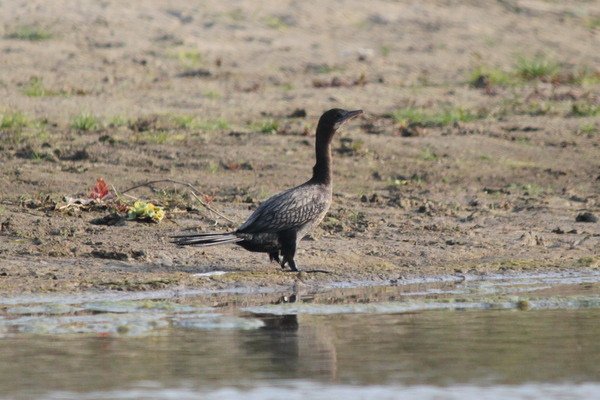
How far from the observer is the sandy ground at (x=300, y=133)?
10828 millimetres

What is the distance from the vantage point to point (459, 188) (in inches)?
525

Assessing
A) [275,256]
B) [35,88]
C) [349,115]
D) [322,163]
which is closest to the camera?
[275,256]

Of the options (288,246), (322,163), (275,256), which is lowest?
(275,256)

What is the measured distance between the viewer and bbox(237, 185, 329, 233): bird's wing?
10141 millimetres

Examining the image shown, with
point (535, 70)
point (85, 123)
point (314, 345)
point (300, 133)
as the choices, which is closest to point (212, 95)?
point (300, 133)

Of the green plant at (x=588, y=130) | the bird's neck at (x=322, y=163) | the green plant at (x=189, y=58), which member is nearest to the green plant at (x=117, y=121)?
the green plant at (x=189, y=58)

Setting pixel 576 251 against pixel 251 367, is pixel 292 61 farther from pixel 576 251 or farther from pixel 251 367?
pixel 251 367

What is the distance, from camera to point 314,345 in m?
8.08

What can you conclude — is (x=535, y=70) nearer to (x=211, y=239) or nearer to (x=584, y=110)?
(x=584, y=110)

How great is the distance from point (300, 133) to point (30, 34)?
166 inches

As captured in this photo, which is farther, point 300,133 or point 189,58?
point 189,58

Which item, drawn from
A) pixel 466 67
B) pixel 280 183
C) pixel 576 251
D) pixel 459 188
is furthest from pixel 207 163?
pixel 466 67

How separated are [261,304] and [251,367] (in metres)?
1.90

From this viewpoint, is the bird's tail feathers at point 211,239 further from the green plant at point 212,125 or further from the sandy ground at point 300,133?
the green plant at point 212,125
